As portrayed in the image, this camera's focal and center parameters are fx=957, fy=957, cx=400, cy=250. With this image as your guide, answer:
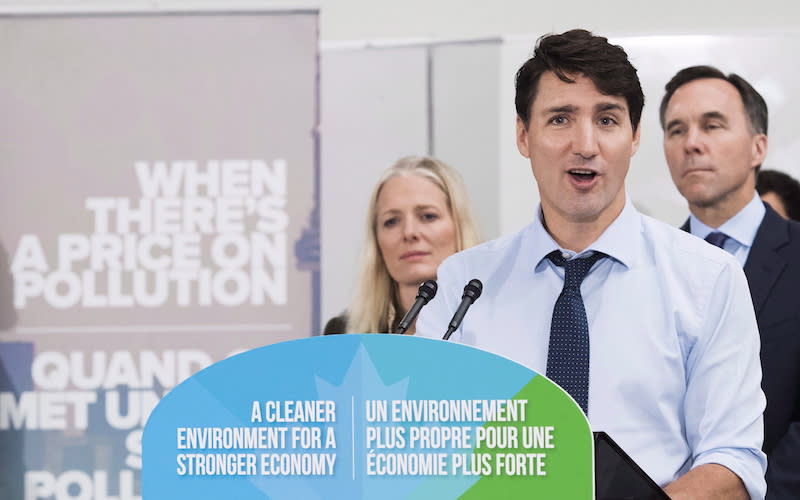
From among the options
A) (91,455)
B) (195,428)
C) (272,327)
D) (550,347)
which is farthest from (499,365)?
(91,455)

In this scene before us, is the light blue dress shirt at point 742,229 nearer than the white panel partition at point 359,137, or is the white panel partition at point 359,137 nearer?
the light blue dress shirt at point 742,229

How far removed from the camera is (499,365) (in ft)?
4.17

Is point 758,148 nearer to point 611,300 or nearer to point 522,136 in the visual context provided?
point 522,136

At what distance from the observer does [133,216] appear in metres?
3.84

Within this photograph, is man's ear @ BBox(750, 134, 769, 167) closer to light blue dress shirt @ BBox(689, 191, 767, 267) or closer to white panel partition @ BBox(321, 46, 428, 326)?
light blue dress shirt @ BBox(689, 191, 767, 267)

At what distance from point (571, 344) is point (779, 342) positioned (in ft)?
3.70

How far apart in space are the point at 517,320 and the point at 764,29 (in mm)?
2440

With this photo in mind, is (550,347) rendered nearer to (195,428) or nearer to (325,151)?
(195,428)

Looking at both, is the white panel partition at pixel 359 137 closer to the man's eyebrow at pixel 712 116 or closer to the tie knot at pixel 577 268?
the man's eyebrow at pixel 712 116

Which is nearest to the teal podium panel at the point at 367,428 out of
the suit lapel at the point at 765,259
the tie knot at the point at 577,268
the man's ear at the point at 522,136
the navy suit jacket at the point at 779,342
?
the tie knot at the point at 577,268

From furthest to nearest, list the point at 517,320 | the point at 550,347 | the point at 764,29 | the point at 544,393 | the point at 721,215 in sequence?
the point at 764,29 < the point at 721,215 < the point at 517,320 < the point at 550,347 < the point at 544,393

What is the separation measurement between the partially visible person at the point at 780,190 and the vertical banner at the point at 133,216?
175cm

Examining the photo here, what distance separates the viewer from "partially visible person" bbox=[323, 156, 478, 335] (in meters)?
3.53

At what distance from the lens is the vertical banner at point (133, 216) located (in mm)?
3824
